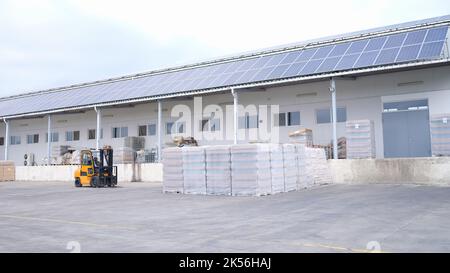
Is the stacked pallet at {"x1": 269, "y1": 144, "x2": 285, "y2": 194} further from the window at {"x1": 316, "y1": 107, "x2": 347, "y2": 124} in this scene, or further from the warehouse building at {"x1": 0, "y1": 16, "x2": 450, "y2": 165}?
the window at {"x1": 316, "y1": 107, "x2": 347, "y2": 124}

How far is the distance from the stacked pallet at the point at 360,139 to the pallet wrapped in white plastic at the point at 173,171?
7715 mm

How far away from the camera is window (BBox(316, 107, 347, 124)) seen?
73.2 ft

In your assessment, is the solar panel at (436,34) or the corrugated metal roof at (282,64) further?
the corrugated metal roof at (282,64)

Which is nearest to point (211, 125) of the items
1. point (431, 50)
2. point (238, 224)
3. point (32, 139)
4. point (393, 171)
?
point (393, 171)

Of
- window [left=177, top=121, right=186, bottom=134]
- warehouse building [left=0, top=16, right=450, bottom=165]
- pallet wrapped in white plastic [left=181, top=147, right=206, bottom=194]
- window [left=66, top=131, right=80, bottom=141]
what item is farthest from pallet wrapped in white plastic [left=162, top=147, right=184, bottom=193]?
window [left=66, top=131, right=80, bottom=141]

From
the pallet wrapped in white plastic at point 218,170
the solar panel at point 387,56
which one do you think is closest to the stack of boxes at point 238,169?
the pallet wrapped in white plastic at point 218,170

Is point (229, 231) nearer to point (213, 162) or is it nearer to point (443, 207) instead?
point (443, 207)

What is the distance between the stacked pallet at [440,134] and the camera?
1669 cm

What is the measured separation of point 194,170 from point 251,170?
2.53 m

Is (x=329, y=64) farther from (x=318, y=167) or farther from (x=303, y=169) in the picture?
(x=303, y=169)

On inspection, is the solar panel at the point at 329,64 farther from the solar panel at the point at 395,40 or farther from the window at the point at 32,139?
the window at the point at 32,139

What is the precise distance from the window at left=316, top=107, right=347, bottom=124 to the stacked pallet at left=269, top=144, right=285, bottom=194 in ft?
25.5

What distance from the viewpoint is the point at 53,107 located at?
30.8 metres
